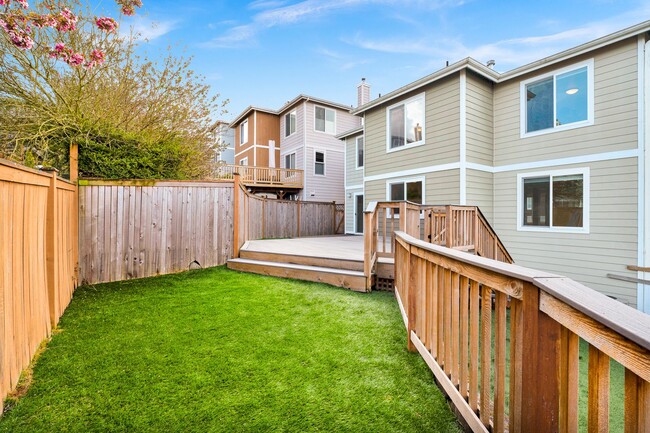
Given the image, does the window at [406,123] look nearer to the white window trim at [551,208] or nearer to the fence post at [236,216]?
the white window trim at [551,208]

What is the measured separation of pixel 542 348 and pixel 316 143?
640 inches

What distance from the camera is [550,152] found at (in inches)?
304

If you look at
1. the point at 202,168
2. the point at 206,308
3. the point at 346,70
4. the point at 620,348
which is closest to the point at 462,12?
the point at 346,70

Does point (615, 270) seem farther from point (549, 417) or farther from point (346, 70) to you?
point (346, 70)

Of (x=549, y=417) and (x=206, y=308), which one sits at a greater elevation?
(x=549, y=417)

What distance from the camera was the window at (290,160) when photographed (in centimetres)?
1766

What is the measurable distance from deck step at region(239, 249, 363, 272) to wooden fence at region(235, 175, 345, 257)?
119 inches

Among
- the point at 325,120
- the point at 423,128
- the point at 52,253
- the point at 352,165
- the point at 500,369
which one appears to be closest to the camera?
the point at 500,369

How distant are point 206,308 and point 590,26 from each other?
11739 millimetres

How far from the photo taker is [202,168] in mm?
8242

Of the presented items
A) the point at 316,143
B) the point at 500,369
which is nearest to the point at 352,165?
the point at 316,143

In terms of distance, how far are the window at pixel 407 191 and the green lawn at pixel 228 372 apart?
5768 mm

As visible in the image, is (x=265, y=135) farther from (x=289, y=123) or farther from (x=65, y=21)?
(x=65, y=21)

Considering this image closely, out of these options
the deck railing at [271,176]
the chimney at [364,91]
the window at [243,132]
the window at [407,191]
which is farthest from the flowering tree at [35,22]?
the window at [243,132]
